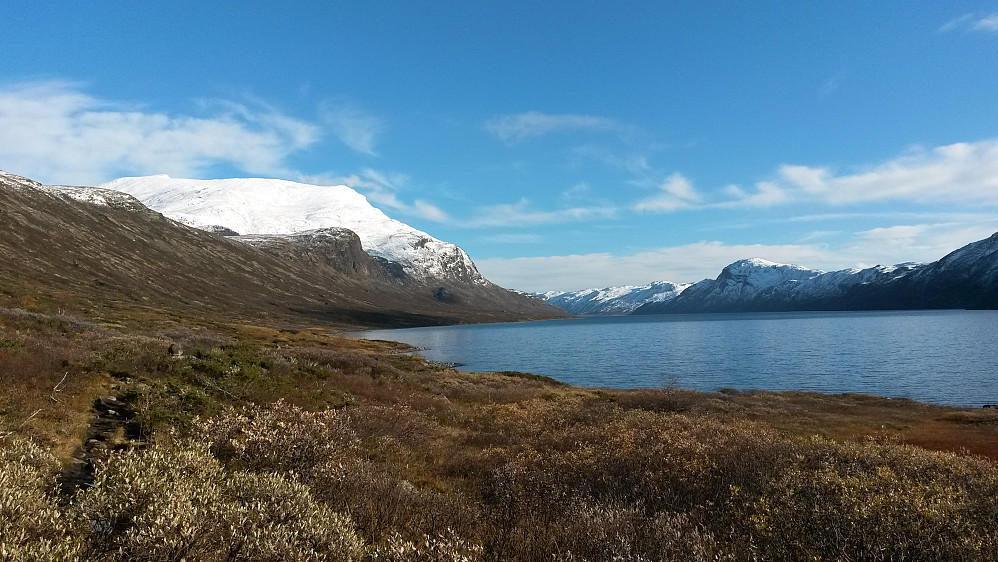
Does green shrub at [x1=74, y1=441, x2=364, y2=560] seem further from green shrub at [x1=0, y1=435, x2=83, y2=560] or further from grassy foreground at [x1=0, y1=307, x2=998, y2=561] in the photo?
green shrub at [x1=0, y1=435, x2=83, y2=560]

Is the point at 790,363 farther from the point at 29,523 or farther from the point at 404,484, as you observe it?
the point at 29,523

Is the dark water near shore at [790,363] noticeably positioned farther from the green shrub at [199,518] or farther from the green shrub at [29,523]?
the green shrub at [29,523]

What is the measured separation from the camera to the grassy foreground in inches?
250

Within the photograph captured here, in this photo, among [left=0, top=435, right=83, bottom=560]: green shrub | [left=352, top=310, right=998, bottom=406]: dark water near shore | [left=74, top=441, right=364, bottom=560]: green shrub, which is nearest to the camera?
[left=0, top=435, right=83, bottom=560]: green shrub

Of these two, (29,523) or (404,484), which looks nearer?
(29,523)

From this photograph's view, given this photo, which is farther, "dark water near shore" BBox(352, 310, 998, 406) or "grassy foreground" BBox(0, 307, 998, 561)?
"dark water near shore" BBox(352, 310, 998, 406)

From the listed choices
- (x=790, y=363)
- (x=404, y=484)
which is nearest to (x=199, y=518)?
(x=404, y=484)

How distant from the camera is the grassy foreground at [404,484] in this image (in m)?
Result: 6.36

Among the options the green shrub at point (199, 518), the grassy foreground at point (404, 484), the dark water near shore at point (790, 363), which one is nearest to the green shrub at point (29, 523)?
the grassy foreground at point (404, 484)

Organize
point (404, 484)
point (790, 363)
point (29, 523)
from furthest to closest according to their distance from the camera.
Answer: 1. point (790, 363)
2. point (404, 484)
3. point (29, 523)

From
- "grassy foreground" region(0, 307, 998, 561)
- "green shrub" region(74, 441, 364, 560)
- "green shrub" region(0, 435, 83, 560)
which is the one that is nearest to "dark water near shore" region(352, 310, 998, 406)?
"grassy foreground" region(0, 307, 998, 561)

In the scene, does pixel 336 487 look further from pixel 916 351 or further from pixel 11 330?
pixel 916 351

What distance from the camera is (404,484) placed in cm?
1104

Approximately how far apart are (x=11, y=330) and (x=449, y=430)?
21.2 m
